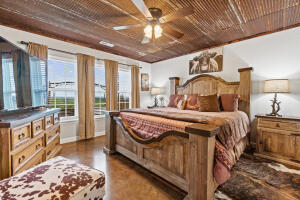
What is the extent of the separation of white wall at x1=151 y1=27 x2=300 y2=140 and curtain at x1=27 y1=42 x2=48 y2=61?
4.24m

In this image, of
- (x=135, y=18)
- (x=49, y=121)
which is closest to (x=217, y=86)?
(x=135, y=18)

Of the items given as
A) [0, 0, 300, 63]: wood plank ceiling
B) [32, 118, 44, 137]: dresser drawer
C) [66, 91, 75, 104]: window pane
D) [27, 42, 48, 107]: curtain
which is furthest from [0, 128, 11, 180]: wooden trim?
[66, 91, 75, 104]: window pane

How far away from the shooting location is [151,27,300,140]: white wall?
8.13 feet

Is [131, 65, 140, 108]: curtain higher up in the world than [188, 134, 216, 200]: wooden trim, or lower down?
higher up

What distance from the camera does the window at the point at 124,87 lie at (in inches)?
175

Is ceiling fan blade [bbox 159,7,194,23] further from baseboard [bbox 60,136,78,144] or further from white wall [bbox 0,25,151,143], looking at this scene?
baseboard [bbox 60,136,78,144]

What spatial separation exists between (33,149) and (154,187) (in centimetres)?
163

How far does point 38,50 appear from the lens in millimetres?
2797

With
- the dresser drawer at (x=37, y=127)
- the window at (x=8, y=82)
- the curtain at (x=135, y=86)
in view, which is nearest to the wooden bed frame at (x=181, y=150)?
the dresser drawer at (x=37, y=127)

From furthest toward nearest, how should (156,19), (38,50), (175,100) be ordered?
(175,100) < (38,50) < (156,19)

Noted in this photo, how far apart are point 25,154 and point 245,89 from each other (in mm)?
3919

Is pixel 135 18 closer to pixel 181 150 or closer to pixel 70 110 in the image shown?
pixel 181 150

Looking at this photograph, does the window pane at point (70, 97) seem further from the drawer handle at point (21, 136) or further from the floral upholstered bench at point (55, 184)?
the floral upholstered bench at point (55, 184)

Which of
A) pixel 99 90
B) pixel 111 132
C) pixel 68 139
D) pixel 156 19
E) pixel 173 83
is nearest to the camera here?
pixel 156 19
